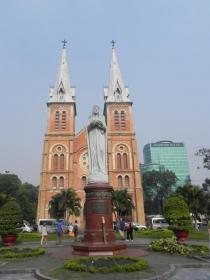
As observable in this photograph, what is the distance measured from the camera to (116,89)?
51.5 m

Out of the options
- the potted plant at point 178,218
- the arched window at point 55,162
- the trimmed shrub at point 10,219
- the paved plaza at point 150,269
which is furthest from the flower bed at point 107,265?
the arched window at point 55,162

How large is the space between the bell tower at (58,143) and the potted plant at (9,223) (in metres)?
24.7

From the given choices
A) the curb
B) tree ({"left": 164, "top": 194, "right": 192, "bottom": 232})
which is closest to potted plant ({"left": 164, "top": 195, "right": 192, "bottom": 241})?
tree ({"left": 164, "top": 194, "right": 192, "bottom": 232})

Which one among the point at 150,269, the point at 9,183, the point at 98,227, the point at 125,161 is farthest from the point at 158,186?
the point at 150,269

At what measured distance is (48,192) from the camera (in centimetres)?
4375

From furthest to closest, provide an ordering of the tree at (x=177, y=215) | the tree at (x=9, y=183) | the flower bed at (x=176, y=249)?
the tree at (x=9, y=183) → the tree at (x=177, y=215) → the flower bed at (x=176, y=249)

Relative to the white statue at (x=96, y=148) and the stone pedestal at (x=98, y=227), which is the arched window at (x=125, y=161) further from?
the stone pedestal at (x=98, y=227)

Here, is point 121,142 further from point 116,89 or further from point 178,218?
point 178,218

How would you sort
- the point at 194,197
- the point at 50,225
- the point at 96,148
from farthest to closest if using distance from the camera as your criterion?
the point at 50,225, the point at 194,197, the point at 96,148

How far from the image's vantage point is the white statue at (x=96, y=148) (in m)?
11.9

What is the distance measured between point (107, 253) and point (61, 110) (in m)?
41.4

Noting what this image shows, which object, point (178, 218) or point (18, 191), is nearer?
point (178, 218)

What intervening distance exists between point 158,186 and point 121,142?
2120 cm

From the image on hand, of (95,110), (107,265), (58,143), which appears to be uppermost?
(58,143)
